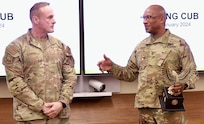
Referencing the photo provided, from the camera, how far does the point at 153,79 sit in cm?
191

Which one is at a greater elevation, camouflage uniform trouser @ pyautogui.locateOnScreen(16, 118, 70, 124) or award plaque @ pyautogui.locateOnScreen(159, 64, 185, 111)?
award plaque @ pyautogui.locateOnScreen(159, 64, 185, 111)

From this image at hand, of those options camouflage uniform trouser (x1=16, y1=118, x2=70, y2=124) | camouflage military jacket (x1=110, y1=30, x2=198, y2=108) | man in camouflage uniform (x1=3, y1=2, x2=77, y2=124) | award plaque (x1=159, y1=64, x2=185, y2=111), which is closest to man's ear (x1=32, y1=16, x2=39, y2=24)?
man in camouflage uniform (x1=3, y1=2, x2=77, y2=124)

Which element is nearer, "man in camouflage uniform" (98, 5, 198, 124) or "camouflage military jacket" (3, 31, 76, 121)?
"camouflage military jacket" (3, 31, 76, 121)

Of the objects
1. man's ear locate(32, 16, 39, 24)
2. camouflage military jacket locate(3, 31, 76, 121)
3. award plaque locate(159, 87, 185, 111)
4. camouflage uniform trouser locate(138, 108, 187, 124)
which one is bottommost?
camouflage uniform trouser locate(138, 108, 187, 124)

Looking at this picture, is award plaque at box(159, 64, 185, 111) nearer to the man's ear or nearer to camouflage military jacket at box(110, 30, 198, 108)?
camouflage military jacket at box(110, 30, 198, 108)

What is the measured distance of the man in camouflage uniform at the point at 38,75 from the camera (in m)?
1.72

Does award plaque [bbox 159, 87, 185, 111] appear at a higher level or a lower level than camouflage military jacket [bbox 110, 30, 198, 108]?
lower

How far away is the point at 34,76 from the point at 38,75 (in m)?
0.02

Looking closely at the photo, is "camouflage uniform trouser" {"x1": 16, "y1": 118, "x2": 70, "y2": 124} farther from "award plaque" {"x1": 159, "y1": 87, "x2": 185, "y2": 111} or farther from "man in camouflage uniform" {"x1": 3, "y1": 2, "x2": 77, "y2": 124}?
"award plaque" {"x1": 159, "y1": 87, "x2": 185, "y2": 111}

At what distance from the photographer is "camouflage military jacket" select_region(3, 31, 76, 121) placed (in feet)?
5.63

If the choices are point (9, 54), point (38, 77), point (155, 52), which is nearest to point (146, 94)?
point (155, 52)

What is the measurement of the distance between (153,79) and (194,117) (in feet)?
2.36

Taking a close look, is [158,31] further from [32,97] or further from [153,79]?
[32,97]

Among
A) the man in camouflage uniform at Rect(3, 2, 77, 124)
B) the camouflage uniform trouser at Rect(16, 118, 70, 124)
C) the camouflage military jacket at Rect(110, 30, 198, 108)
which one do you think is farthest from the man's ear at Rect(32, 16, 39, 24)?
the camouflage military jacket at Rect(110, 30, 198, 108)
